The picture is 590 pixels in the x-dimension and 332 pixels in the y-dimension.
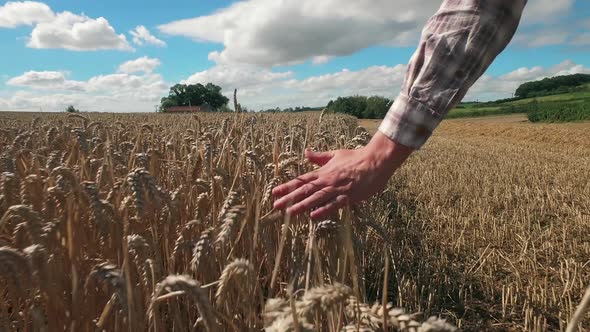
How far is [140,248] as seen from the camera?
128 centimetres

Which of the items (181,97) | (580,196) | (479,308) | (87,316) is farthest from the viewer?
(181,97)

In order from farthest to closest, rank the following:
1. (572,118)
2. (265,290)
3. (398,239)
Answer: (572,118)
(398,239)
(265,290)

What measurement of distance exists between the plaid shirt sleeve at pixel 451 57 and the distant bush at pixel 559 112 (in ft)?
104

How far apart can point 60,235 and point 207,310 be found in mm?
778

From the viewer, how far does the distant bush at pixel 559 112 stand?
2858 centimetres

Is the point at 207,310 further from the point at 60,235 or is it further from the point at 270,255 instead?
the point at 270,255

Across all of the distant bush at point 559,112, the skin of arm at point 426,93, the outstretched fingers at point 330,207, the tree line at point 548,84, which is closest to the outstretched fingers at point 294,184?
the skin of arm at point 426,93

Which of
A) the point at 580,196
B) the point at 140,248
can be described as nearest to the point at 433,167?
the point at 580,196

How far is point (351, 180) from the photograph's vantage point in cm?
148

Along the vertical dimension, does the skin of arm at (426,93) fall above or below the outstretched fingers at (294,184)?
above

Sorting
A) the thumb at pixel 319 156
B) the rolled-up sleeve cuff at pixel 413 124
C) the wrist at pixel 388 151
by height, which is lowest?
the thumb at pixel 319 156

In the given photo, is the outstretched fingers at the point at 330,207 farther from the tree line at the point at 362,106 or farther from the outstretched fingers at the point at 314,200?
the tree line at the point at 362,106

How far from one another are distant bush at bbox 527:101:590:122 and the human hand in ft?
104

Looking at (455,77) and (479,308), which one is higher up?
(455,77)
